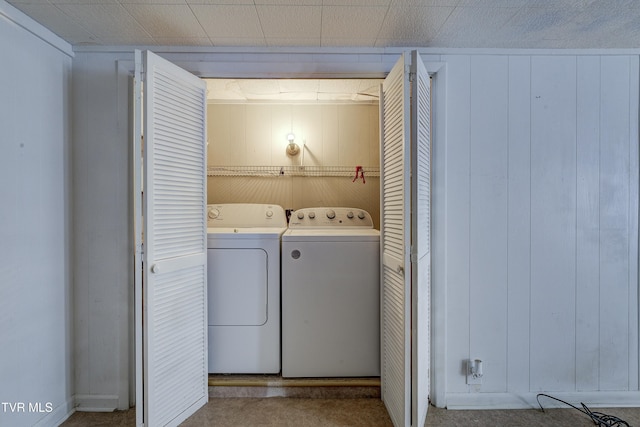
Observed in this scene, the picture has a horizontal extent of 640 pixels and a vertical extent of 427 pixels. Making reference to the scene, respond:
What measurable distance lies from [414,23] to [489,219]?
3.81 feet

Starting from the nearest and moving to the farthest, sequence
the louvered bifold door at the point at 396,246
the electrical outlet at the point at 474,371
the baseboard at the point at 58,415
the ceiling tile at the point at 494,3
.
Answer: the ceiling tile at the point at 494,3, the louvered bifold door at the point at 396,246, the baseboard at the point at 58,415, the electrical outlet at the point at 474,371

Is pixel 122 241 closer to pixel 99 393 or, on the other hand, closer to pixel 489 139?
pixel 99 393

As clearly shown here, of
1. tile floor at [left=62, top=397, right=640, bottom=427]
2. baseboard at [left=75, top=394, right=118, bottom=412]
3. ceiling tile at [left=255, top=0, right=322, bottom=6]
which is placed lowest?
tile floor at [left=62, top=397, right=640, bottom=427]

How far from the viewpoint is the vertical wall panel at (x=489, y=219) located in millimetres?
1965

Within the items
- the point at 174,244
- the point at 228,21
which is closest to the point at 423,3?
the point at 228,21

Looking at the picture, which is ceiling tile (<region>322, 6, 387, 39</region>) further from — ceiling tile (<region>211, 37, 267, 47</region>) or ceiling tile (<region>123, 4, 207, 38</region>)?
ceiling tile (<region>123, 4, 207, 38</region>)

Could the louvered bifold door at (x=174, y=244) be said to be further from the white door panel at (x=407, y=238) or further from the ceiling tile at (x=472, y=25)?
the ceiling tile at (x=472, y=25)

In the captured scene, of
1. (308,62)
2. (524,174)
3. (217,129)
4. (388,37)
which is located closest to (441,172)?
(524,174)

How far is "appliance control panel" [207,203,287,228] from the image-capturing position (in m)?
2.78

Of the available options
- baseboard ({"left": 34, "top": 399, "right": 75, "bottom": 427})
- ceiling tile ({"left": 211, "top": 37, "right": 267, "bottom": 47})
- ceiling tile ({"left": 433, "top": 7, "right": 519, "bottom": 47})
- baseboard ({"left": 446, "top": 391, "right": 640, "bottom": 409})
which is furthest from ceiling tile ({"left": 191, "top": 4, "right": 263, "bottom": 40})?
baseboard ({"left": 446, "top": 391, "right": 640, "bottom": 409})

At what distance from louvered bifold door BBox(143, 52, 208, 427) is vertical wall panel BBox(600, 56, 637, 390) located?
2377mm

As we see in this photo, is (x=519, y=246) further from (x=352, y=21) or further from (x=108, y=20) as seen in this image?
(x=108, y=20)

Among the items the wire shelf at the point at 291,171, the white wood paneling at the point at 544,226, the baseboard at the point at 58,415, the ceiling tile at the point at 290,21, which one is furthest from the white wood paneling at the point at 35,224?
the white wood paneling at the point at 544,226

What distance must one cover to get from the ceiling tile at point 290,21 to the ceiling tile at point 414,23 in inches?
14.0
